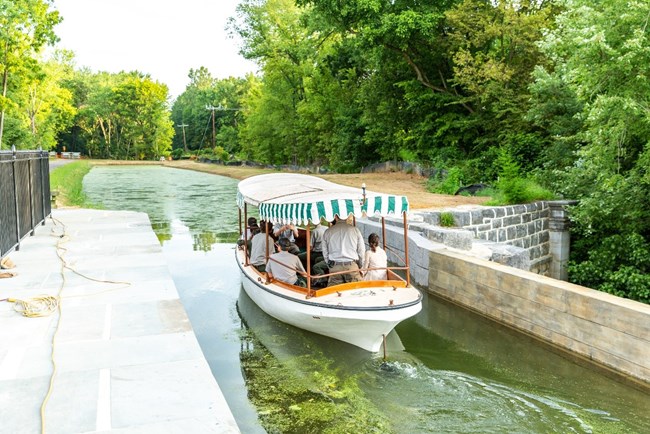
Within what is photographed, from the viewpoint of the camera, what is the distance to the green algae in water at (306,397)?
677 centimetres

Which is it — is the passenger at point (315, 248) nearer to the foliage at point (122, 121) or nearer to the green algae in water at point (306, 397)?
the green algae in water at point (306, 397)

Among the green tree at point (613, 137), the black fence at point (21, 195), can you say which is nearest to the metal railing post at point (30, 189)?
the black fence at point (21, 195)

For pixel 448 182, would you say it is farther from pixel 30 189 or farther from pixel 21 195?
pixel 21 195

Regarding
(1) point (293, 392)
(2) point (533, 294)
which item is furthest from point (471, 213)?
(1) point (293, 392)

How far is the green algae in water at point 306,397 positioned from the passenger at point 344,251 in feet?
4.78

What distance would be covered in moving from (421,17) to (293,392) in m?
23.1

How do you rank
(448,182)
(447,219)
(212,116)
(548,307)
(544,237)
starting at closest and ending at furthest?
(548,307) < (447,219) < (544,237) < (448,182) < (212,116)

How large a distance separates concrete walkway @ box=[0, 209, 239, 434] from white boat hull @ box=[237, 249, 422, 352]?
6.23 ft

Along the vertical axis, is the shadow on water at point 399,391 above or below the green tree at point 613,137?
below

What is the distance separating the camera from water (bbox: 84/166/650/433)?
6922mm

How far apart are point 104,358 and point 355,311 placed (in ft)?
11.6

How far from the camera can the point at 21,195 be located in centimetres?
1345

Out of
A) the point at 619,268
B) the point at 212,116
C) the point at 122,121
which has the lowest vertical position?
the point at 619,268

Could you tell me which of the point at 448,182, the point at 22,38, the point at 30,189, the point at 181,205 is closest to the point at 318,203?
the point at 30,189
